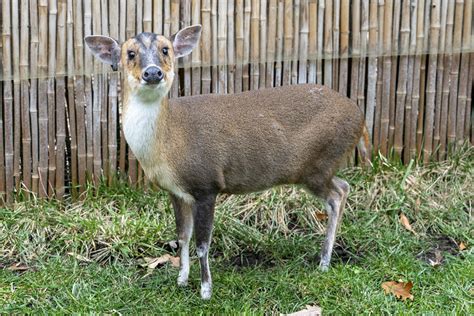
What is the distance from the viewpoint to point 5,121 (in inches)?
289

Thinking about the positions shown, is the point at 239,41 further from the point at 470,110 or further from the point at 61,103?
the point at 470,110

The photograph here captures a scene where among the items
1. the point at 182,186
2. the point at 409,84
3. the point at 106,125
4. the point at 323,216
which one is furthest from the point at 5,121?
the point at 409,84

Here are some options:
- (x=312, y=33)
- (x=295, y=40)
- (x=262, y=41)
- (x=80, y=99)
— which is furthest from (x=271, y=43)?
(x=80, y=99)

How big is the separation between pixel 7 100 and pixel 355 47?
2894 millimetres

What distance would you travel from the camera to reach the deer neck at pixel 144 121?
579 centimetres

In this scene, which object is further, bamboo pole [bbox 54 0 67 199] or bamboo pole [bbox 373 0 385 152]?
bamboo pole [bbox 373 0 385 152]

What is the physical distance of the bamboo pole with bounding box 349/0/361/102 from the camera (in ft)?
25.0

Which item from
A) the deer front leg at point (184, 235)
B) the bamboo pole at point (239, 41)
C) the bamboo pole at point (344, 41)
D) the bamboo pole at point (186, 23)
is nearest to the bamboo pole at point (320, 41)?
the bamboo pole at point (344, 41)

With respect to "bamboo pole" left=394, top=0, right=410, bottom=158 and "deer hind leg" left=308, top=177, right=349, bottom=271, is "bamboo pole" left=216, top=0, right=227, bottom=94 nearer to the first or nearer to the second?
"deer hind leg" left=308, top=177, right=349, bottom=271

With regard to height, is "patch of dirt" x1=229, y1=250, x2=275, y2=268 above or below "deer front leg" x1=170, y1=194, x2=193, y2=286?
below

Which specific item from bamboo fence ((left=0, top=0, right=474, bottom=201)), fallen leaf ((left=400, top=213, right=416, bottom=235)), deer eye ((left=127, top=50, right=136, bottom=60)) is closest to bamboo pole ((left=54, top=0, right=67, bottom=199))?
bamboo fence ((left=0, top=0, right=474, bottom=201))

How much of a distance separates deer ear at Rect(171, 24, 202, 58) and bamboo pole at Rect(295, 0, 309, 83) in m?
1.62

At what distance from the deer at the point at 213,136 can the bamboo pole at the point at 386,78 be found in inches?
37.5

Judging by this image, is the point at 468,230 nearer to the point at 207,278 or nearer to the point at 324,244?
the point at 324,244
